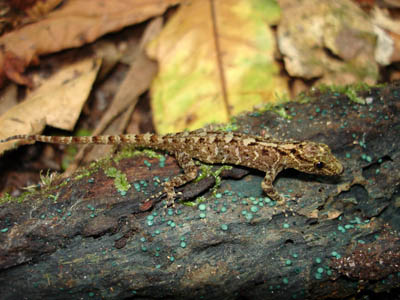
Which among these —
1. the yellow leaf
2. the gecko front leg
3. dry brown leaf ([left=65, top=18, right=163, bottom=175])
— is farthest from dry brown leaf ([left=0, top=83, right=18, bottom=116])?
the gecko front leg

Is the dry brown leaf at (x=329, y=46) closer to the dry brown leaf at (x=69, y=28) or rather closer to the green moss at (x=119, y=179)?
the dry brown leaf at (x=69, y=28)

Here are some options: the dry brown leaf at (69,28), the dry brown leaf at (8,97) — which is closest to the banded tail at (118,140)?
the dry brown leaf at (8,97)

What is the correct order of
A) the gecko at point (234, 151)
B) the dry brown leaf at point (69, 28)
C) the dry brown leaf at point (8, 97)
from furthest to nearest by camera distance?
the dry brown leaf at point (69, 28) < the dry brown leaf at point (8, 97) < the gecko at point (234, 151)

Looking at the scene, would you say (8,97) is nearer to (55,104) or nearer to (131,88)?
(55,104)

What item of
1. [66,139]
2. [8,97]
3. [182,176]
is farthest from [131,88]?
[182,176]

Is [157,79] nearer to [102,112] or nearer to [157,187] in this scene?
[102,112]

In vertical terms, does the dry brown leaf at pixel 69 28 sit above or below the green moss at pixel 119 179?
above
